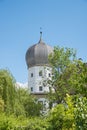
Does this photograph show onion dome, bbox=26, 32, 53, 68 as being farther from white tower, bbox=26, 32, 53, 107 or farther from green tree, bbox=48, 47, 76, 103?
green tree, bbox=48, 47, 76, 103

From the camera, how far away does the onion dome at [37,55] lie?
239 feet

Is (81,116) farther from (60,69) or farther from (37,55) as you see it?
(37,55)

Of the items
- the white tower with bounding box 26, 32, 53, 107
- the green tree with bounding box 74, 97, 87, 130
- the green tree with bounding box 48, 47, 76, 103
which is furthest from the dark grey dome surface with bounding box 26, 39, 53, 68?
the green tree with bounding box 74, 97, 87, 130

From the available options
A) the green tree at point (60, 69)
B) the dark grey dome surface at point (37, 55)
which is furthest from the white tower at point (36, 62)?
the green tree at point (60, 69)

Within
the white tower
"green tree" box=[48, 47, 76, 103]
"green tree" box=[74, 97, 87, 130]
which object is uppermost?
the white tower

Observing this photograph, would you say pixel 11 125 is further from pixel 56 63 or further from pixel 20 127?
pixel 56 63

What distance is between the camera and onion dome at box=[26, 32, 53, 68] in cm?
7294

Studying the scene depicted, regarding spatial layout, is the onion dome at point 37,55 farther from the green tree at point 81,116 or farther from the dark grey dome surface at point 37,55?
the green tree at point 81,116

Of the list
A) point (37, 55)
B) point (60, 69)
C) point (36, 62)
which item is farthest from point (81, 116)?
point (37, 55)

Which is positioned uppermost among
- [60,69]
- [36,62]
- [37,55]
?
[37,55]

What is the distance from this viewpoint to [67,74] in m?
40.6

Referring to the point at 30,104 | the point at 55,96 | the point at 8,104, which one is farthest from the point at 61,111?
the point at 30,104

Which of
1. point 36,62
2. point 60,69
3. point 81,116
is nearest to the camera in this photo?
point 81,116

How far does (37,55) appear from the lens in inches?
2894
